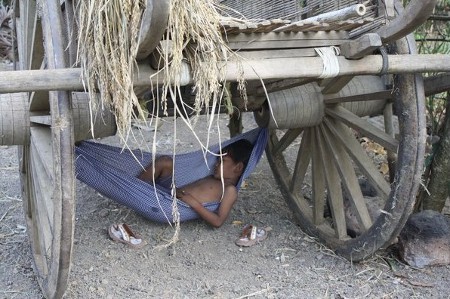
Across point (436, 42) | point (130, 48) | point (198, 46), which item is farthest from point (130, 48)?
point (436, 42)

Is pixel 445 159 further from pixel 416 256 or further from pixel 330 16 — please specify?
pixel 330 16

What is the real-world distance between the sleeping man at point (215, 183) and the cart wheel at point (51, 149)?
892 millimetres

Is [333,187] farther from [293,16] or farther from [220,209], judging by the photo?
[293,16]

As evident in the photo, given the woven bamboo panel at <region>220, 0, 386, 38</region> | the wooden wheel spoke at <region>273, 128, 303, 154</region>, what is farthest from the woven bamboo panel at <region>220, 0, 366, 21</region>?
the wooden wheel spoke at <region>273, 128, 303, 154</region>

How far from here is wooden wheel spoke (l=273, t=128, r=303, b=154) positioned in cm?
381

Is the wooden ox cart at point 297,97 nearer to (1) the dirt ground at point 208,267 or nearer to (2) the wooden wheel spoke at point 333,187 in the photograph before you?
(2) the wooden wheel spoke at point 333,187

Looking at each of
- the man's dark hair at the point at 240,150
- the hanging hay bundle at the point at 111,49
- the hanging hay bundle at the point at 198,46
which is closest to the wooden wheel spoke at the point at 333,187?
the man's dark hair at the point at 240,150

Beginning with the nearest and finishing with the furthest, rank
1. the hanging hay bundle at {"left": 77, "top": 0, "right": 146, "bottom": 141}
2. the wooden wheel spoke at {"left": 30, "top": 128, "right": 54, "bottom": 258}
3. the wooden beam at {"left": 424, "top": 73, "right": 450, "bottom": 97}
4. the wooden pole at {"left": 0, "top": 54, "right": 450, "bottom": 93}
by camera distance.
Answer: the hanging hay bundle at {"left": 77, "top": 0, "right": 146, "bottom": 141} < the wooden pole at {"left": 0, "top": 54, "right": 450, "bottom": 93} < the wooden wheel spoke at {"left": 30, "top": 128, "right": 54, "bottom": 258} < the wooden beam at {"left": 424, "top": 73, "right": 450, "bottom": 97}

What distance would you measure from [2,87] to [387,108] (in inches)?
99.5

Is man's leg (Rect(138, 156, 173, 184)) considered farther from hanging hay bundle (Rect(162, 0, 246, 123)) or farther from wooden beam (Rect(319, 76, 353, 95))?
hanging hay bundle (Rect(162, 0, 246, 123))

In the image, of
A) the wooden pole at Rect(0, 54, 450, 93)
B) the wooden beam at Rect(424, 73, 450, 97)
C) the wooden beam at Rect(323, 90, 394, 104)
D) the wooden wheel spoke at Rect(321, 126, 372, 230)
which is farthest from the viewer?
A: the wooden wheel spoke at Rect(321, 126, 372, 230)

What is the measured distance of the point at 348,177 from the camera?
131 inches

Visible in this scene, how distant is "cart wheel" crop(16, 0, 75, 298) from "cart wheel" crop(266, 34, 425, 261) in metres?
1.46

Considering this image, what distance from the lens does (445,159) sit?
11.6 ft
